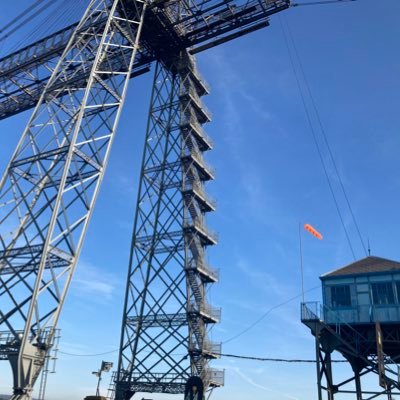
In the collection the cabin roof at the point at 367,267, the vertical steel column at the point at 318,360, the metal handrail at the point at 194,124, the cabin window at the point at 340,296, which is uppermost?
the metal handrail at the point at 194,124

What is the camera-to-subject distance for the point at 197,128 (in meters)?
34.6

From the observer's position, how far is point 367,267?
2653cm

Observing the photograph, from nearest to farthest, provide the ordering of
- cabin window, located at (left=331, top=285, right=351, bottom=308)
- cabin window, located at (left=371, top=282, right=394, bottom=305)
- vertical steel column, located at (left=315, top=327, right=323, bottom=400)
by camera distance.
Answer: vertical steel column, located at (left=315, top=327, right=323, bottom=400)
cabin window, located at (left=371, top=282, right=394, bottom=305)
cabin window, located at (left=331, top=285, right=351, bottom=308)

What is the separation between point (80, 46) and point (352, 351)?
74.1 ft

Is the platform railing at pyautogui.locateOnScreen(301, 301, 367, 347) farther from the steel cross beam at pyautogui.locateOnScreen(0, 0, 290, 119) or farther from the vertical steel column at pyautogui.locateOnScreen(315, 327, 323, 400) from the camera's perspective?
the steel cross beam at pyautogui.locateOnScreen(0, 0, 290, 119)

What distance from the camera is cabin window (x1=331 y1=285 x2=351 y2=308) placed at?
83.5 feet

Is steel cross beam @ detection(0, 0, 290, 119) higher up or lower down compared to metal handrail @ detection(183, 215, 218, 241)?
higher up

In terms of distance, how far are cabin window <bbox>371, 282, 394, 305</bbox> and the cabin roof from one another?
0.76 metres

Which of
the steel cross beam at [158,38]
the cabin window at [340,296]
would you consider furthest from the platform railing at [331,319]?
the steel cross beam at [158,38]

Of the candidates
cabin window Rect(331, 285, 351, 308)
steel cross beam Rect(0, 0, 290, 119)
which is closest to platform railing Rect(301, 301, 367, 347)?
cabin window Rect(331, 285, 351, 308)

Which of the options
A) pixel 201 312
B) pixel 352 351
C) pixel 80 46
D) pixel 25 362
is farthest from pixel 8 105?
pixel 352 351

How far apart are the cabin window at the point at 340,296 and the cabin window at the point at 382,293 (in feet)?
4.39

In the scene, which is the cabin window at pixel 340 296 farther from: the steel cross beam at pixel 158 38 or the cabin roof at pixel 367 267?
the steel cross beam at pixel 158 38

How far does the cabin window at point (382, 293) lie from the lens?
2453 centimetres
